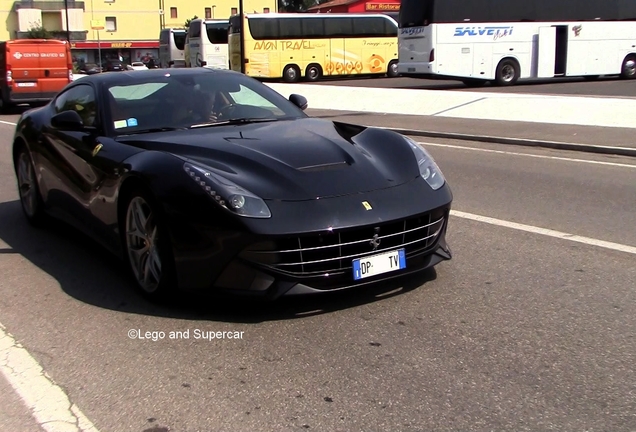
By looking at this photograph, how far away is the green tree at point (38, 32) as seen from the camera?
7325cm

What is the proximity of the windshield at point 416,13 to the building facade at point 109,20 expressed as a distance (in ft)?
178

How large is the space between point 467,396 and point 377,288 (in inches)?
60.8

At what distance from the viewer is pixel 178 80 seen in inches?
231

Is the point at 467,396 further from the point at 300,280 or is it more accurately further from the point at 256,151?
the point at 256,151

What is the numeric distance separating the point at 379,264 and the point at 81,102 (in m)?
3.03

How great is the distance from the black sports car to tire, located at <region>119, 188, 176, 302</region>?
1 centimetres

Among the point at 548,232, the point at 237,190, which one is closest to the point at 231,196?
Result: the point at 237,190

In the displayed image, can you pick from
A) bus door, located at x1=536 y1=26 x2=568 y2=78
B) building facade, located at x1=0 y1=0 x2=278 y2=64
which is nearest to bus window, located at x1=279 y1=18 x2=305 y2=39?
bus door, located at x1=536 y1=26 x2=568 y2=78

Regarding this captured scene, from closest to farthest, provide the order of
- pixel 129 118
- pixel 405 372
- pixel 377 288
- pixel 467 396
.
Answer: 1. pixel 467 396
2. pixel 405 372
3. pixel 377 288
4. pixel 129 118

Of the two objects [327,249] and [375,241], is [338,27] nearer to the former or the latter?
[375,241]

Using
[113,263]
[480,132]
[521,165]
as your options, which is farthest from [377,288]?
[480,132]

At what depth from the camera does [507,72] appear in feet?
85.4

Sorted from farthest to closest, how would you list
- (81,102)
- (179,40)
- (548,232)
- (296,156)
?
(179,40)
(548,232)
(81,102)
(296,156)

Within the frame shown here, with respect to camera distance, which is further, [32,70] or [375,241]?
[32,70]
